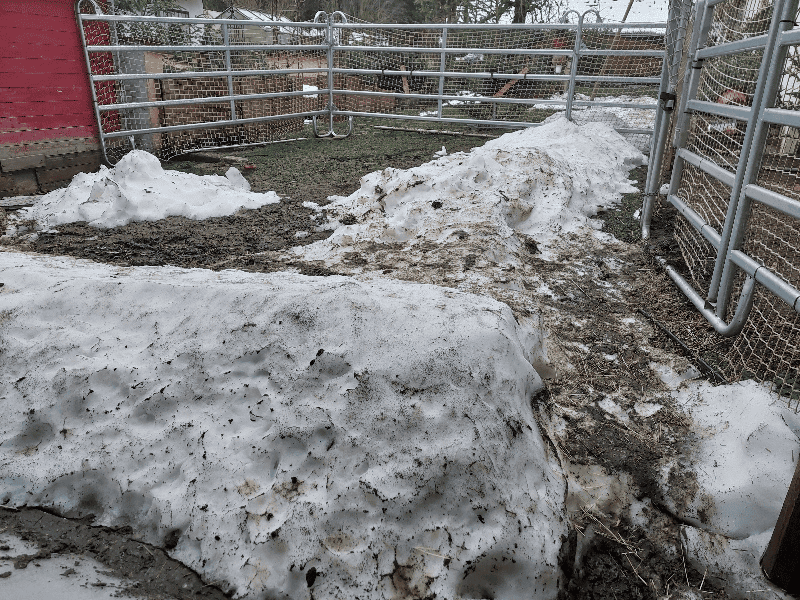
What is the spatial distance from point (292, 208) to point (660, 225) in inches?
131

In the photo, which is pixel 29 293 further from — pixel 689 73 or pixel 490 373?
pixel 689 73

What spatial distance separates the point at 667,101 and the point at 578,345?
2.52 meters

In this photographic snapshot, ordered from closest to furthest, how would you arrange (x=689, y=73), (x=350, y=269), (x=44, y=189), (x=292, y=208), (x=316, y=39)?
(x=350, y=269) < (x=689, y=73) < (x=292, y=208) < (x=44, y=189) < (x=316, y=39)

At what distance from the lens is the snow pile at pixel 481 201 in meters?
4.02

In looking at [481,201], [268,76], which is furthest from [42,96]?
[481,201]

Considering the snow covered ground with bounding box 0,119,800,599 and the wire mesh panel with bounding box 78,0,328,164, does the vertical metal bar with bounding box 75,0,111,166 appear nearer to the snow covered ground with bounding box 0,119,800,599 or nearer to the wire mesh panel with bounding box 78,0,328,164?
the wire mesh panel with bounding box 78,0,328,164

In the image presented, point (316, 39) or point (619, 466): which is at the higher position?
point (316, 39)

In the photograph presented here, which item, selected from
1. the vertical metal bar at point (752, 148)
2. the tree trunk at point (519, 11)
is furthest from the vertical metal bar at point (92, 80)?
the tree trunk at point (519, 11)

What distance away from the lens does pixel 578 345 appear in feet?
9.58

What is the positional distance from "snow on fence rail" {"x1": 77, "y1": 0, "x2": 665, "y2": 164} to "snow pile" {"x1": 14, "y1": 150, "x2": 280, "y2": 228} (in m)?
1.71

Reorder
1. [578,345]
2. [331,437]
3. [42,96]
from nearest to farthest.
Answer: [331,437], [578,345], [42,96]

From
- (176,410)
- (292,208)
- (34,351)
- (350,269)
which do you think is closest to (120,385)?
(176,410)

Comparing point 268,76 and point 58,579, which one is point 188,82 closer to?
point 268,76

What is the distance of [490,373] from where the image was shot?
6.33 feet
